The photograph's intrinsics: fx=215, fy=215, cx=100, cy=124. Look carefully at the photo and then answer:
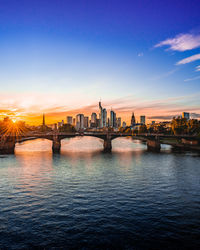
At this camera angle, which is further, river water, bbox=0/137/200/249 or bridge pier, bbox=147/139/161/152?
bridge pier, bbox=147/139/161/152

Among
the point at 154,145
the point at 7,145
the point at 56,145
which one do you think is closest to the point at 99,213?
the point at 56,145

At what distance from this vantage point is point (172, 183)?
128ft

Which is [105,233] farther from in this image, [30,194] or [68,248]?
[30,194]

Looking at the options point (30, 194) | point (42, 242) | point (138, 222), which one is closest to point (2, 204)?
point (30, 194)

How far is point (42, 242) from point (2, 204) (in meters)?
11.7

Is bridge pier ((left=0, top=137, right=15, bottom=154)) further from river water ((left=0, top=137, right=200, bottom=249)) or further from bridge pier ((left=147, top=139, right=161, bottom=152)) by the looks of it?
bridge pier ((left=147, top=139, right=161, bottom=152))

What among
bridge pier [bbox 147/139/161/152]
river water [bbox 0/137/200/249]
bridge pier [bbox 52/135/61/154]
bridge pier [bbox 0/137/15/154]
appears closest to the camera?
river water [bbox 0/137/200/249]

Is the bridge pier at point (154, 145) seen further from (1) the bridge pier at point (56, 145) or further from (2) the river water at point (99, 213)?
(2) the river water at point (99, 213)

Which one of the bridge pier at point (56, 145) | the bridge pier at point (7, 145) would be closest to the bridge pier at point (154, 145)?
the bridge pier at point (56, 145)

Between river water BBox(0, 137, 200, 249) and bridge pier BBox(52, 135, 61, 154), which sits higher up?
bridge pier BBox(52, 135, 61, 154)

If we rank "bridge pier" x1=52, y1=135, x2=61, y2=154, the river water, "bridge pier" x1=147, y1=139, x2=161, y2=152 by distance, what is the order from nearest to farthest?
the river water → "bridge pier" x1=52, y1=135, x2=61, y2=154 → "bridge pier" x1=147, y1=139, x2=161, y2=152

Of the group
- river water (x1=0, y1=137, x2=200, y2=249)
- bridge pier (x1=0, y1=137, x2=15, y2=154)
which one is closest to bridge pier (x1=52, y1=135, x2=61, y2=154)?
bridge pier (x1=0, y1=137, x2=15, y2=154)

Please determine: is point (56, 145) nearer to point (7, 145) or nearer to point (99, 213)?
point (7, 145)

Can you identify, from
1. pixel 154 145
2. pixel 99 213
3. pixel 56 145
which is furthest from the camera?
pixel 154 145
